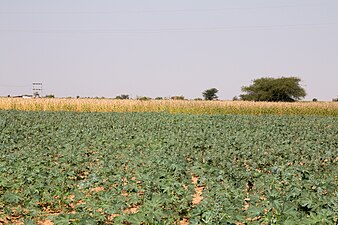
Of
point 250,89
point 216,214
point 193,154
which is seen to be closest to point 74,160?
point 193,154

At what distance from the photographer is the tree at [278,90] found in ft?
243

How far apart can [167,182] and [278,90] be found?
2659 inches

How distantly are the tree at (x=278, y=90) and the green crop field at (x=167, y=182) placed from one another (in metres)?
55.0

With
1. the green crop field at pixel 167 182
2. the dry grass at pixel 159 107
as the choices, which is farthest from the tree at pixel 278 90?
the green crop field at pixel 167 182

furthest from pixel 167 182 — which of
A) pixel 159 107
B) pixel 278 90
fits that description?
pixel 278 90

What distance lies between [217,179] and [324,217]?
13.9 ft

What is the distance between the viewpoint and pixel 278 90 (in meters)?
74.5

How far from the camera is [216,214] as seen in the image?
19.5ft

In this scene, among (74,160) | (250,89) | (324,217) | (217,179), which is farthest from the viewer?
(250,89)

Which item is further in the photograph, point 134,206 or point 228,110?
point 228,110

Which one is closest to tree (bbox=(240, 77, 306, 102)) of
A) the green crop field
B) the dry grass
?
the dry grass

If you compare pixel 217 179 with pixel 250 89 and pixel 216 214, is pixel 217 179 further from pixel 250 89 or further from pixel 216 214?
pixel 250 89

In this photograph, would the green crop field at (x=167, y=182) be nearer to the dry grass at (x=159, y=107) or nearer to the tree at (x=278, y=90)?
the dry grass at (x=159, y=107)

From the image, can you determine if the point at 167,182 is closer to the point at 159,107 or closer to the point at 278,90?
the point at 159,107
